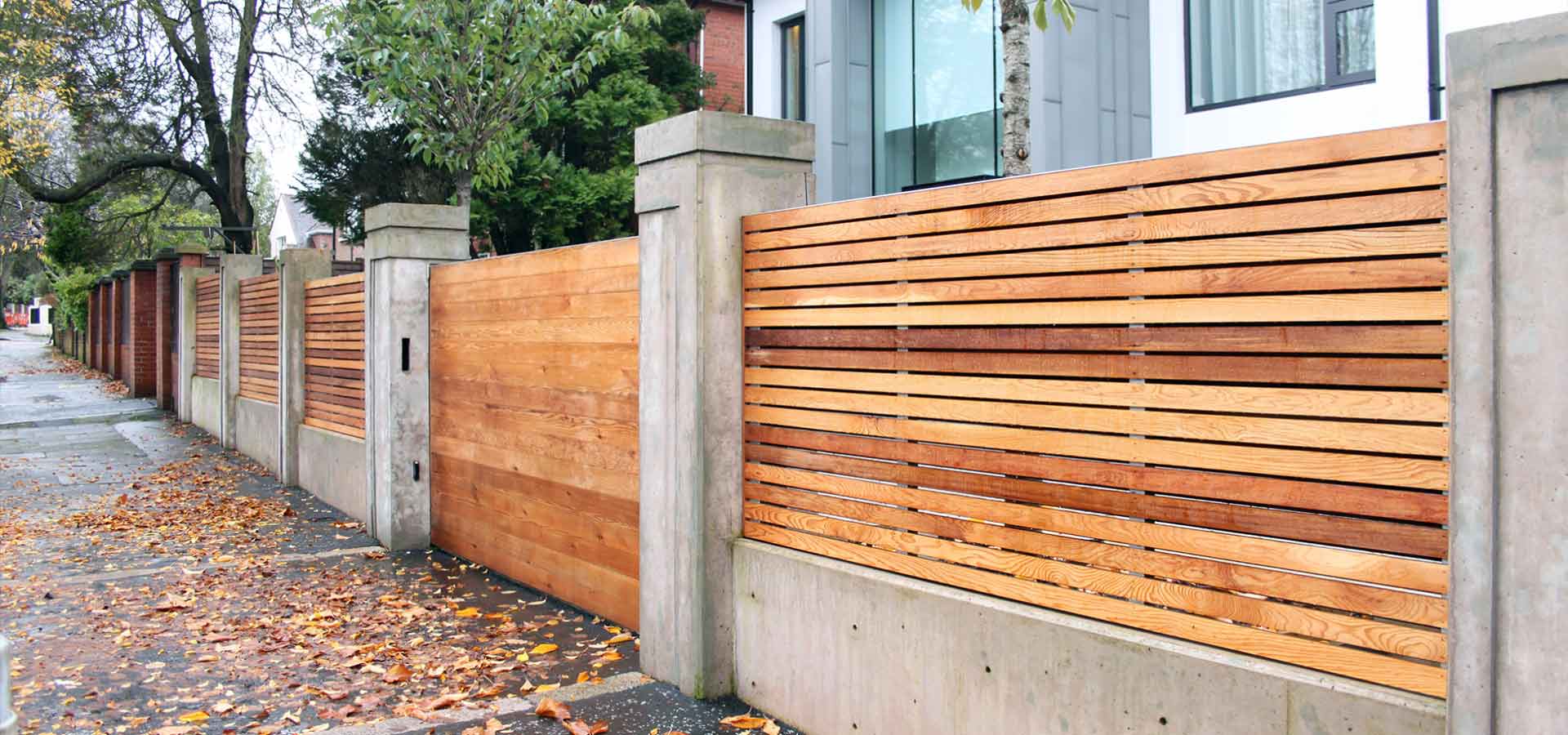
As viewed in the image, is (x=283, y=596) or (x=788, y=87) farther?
(x=788, y=87)

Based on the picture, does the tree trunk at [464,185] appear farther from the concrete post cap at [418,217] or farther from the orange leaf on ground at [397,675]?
the orange leaf on ground at [397,675]

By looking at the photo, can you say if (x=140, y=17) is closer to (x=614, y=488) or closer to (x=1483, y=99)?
(x=614, y=488)

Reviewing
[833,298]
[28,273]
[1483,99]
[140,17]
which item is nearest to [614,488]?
[833,298]

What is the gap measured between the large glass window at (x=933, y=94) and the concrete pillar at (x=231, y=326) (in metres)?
8.74

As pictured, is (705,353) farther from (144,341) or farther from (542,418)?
(144,341)

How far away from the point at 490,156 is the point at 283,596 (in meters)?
7.65

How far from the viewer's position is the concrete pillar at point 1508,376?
102 inches

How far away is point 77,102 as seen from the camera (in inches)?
930

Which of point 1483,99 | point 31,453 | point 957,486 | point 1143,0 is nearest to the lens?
point 1483,99

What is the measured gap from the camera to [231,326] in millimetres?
15844

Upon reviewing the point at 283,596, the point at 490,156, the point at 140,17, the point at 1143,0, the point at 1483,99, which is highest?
the point at 140,17

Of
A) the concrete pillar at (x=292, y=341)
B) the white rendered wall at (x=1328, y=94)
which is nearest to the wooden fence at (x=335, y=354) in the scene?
the concrete pillar at (x=292, y=341)

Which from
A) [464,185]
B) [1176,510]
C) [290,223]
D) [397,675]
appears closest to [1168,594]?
[1176,510]

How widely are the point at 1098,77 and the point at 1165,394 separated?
1101 cm
